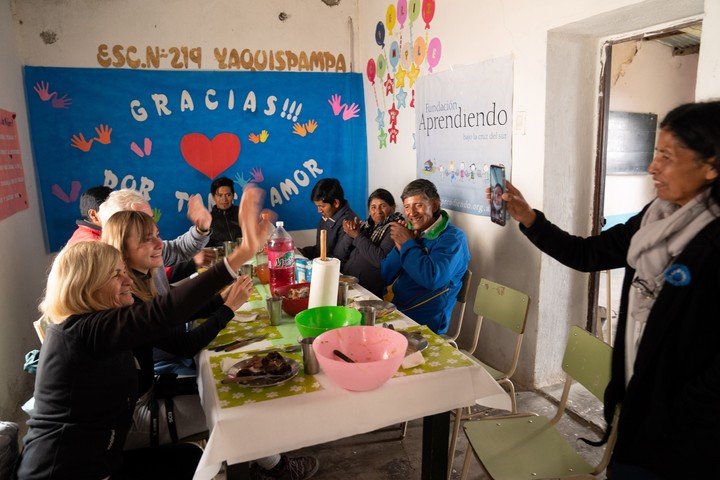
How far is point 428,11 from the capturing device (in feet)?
10.0

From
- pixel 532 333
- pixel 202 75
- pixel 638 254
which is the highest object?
pixel 202 75

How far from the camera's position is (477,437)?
155cm

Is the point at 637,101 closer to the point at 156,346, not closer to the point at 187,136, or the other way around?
the point at 187,136

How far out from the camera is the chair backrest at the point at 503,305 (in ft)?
6.28

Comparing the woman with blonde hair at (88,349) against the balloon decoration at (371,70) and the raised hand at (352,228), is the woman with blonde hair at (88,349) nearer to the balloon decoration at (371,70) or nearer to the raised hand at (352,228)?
the raised hand at (352,228)

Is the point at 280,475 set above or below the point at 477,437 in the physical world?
below

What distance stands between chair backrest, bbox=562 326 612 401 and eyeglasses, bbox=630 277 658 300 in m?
0.34

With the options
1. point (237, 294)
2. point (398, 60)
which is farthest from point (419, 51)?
point (237, 294)

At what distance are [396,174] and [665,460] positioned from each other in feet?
9.54

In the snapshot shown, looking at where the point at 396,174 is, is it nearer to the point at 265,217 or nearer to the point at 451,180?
the point at 451,180

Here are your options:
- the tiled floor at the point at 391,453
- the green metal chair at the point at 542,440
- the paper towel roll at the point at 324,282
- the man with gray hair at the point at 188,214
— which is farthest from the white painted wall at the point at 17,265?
the green metal chair at the point at 542,440

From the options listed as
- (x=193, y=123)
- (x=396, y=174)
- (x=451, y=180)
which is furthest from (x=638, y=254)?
(x=193, y=123)

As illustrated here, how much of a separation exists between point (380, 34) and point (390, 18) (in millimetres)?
189

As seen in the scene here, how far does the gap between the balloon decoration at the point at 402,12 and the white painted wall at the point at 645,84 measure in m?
2.03
